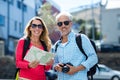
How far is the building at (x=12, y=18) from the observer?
92.8 feet

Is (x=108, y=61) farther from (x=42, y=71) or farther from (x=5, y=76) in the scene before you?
(x=42, y=71)

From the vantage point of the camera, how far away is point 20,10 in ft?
100

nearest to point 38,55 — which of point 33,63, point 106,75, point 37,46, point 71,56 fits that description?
point 33,63

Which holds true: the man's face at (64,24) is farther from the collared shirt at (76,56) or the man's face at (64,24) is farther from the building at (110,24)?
the building at (110,24)

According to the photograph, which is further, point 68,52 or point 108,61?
point 108,61

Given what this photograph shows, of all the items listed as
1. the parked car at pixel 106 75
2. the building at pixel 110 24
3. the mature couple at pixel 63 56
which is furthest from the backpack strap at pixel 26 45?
the building at pixel 110 24

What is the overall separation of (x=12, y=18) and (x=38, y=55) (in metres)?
24.5

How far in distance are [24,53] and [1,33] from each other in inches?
991

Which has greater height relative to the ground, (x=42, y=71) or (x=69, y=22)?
(x=69, y=22)

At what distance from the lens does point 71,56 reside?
206 inches

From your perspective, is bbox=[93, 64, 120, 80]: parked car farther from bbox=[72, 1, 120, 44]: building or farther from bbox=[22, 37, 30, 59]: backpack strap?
bbox=[72, 1, 120, 44]: building

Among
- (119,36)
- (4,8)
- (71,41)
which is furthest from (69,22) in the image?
(119,36)

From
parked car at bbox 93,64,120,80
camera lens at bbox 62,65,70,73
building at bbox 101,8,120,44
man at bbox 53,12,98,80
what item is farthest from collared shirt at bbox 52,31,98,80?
building at bbox 101,8,120,44

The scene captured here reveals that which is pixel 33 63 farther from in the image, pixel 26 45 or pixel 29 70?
pixel 26 45
